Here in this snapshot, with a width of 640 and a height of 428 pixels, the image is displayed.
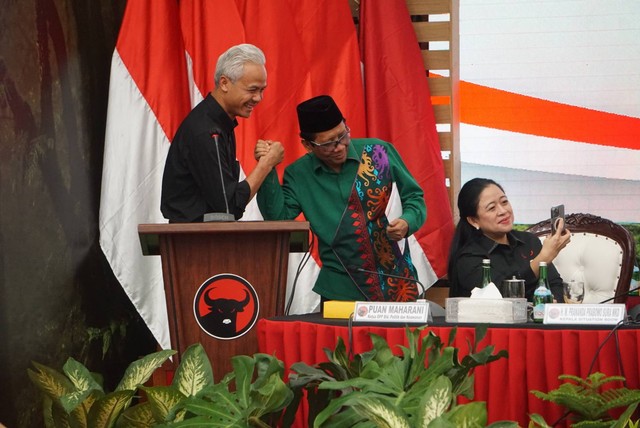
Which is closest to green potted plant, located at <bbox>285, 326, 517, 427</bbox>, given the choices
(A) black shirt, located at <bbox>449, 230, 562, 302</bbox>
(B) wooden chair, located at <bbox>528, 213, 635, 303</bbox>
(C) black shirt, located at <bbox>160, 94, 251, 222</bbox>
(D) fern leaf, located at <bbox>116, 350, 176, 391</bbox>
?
(D) fern leaf, located at <bbox>116, 350, 176, 391</bbox>

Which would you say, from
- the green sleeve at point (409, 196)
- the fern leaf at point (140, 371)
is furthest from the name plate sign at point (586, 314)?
the fern leaf at point (140, 371)

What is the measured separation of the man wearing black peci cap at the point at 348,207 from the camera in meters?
3.03

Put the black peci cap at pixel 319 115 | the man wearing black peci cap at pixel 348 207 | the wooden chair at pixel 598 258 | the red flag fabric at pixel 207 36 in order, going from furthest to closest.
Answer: the red flag fabric at pixel 207 36, the wooden chair at pixel 598 258, the man wearing black peci cap at pixel 348 207, the black peci cap at pixel 319 115

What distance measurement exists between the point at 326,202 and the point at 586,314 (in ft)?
3.80

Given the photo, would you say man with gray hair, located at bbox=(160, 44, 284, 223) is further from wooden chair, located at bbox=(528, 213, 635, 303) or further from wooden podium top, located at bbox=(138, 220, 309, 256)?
wooden chair, located at bbox=(528, 213, 635, 303)

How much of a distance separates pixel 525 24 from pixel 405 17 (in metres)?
1.16

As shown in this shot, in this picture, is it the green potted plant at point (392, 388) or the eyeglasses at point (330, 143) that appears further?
the eyeglasses at point (330, 143)

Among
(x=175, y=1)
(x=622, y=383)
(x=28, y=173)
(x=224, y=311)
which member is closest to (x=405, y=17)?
(x=175, y=1)

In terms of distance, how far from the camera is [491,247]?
3.24 m

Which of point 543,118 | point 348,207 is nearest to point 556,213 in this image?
point 348,207

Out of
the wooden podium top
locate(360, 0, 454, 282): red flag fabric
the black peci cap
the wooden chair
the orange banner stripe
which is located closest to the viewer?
the wooden podium top

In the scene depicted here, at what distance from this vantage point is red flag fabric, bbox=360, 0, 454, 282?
4211mm

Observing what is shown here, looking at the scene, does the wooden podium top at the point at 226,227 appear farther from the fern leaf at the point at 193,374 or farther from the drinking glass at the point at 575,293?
the fern leaf at the point at 193,374

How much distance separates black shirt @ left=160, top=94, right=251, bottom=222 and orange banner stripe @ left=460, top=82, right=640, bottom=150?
268 centimetres
